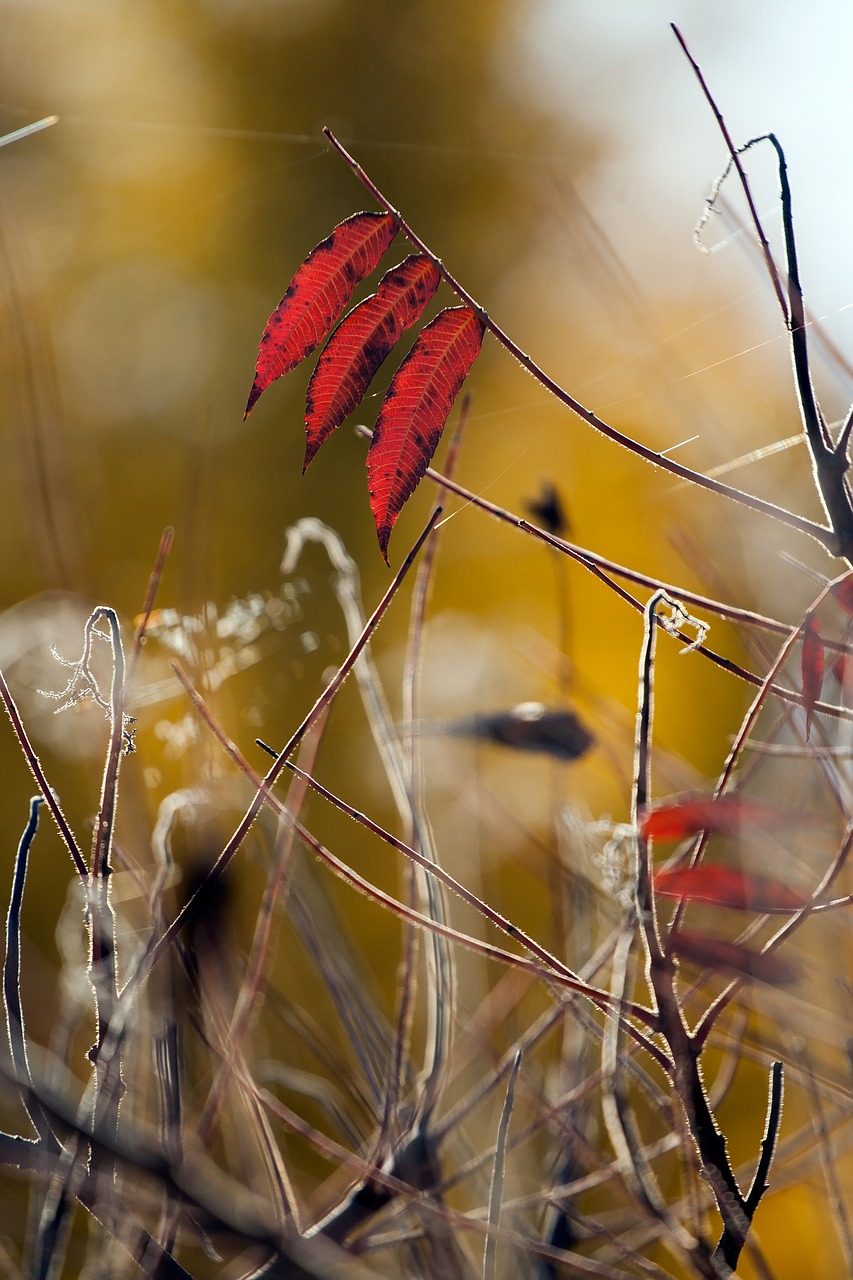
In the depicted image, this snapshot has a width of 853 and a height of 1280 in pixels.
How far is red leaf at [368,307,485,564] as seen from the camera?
1.01ft

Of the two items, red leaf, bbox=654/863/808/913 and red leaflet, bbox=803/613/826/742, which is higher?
red leaflet, bbox=803/613/826/742

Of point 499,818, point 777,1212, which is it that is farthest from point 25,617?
point 777,1212

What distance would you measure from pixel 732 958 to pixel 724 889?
24 millimetres

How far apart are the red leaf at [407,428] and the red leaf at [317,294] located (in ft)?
0.13

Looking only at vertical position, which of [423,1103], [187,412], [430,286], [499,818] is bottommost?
[499,818]

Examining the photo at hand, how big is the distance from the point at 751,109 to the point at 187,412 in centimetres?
159

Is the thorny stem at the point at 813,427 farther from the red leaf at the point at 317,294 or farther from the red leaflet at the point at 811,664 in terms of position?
the red leaf at the point at 317,294

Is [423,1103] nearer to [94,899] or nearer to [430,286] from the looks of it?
[94,899]

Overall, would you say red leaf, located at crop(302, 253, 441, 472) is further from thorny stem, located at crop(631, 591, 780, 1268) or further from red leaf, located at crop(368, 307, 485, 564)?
thorny stem, located at crop(631, 591, 780, 1268)

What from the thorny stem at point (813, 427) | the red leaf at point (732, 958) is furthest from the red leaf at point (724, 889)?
the thorny stem at point (813, 427)

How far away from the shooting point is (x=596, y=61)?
1560mm

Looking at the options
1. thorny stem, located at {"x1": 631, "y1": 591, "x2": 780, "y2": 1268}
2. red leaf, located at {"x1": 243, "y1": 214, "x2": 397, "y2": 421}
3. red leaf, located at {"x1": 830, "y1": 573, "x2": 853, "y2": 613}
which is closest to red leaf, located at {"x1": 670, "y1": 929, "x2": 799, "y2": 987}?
thorny stem, located at {"x1": 631, "y1": 591, "x2": 780, "y2": 1268}

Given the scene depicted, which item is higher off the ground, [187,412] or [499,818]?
[187,412]

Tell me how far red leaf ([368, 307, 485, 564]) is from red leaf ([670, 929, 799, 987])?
17 centimetres
